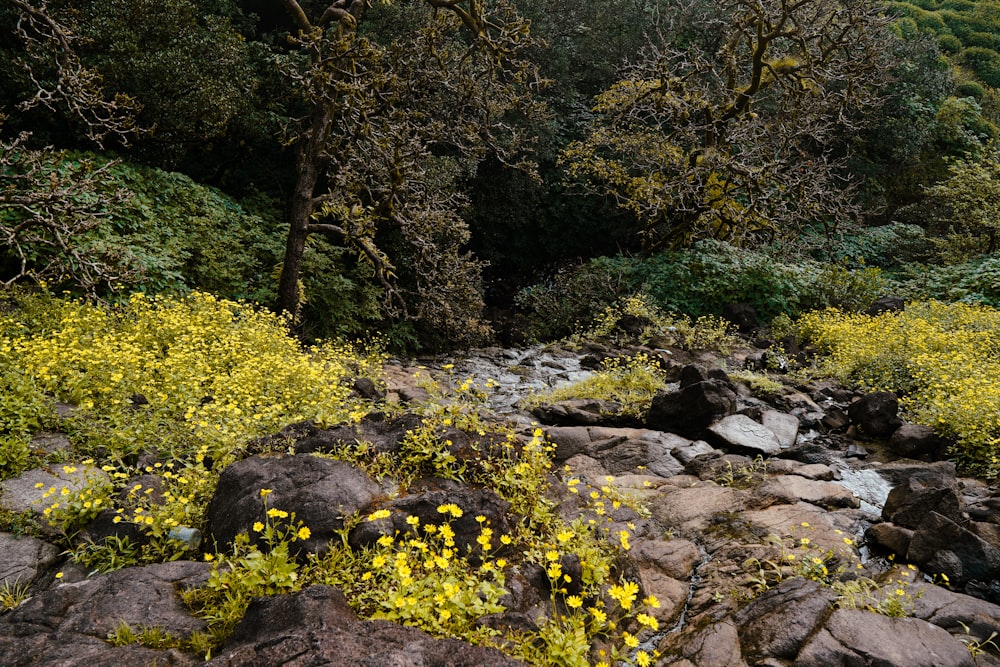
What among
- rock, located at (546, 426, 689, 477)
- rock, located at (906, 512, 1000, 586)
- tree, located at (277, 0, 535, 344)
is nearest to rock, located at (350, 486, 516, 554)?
rock, located at (546, 426, 689, 477)

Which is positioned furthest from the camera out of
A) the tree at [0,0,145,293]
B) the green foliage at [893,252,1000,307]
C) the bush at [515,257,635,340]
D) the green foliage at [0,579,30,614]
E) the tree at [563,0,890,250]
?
the bush at [515,257,635,340]

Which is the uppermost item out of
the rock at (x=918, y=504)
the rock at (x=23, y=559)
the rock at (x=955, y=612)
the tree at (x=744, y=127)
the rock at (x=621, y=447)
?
the tree at (x=744, y=127)

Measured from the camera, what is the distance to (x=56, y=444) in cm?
483

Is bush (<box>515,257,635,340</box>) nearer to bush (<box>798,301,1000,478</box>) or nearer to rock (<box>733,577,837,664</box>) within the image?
bush (<box>798,301,1000,478</box>)

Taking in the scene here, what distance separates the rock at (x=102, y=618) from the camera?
261 centimetres

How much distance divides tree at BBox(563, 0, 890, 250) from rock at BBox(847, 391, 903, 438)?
5678 millimetres

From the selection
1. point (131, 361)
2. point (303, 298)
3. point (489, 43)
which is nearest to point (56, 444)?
point (131, 361)

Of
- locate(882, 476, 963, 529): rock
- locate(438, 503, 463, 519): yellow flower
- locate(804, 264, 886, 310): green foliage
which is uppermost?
locate(804, 264, 886, 310): green foliage

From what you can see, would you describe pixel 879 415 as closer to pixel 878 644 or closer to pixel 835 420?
pixel 835 420

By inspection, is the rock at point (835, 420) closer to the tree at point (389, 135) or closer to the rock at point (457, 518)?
the rock at point (457, 518)

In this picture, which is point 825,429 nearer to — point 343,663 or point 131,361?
point 343,663

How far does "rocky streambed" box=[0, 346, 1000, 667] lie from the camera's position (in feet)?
8.90

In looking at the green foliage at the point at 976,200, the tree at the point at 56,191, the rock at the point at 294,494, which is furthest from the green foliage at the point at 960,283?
the tree at the point at 56,191

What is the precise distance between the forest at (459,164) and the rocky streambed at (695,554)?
3572 mm
